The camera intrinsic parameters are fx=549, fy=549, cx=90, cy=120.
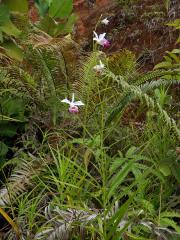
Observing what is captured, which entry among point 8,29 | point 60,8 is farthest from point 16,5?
point 60,8

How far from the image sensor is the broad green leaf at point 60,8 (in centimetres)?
409

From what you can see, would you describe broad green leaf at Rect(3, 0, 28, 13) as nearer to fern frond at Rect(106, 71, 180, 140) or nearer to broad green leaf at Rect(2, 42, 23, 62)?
broad green leaf at Rect(2, 42, 23, 62)

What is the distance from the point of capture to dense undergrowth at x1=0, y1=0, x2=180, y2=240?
225cm

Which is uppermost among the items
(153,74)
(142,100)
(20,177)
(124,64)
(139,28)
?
(139,28)

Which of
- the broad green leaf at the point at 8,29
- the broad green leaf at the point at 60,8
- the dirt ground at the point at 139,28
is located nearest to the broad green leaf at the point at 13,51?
the broad green leaf at the point at 8,29

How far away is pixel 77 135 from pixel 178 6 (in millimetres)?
2620

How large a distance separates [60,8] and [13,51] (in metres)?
1.01

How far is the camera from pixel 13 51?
10.6 ft

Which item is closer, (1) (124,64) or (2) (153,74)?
(2) (153,74)

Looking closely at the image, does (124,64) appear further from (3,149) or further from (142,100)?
(3,149)

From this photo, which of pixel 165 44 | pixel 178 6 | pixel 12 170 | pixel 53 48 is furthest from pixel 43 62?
pixel 178 6

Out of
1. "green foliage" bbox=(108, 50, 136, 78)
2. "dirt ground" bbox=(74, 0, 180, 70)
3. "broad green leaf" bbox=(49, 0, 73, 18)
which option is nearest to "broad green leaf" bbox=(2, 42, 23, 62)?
"green foliage" bbox=(108, 50, 136, 78)

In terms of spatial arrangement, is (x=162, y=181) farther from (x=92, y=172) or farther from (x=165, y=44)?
(x=165, y=44)

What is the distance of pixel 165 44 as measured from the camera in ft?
16.5
